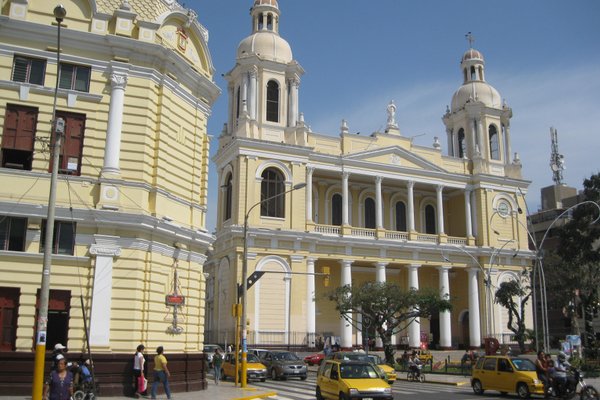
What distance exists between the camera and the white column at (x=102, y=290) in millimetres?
19469

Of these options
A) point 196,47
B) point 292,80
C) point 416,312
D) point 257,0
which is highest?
point 257,0

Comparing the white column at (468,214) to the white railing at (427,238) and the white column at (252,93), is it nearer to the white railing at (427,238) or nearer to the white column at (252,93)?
the white railing at (427,238)

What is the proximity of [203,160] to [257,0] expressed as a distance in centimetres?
3274

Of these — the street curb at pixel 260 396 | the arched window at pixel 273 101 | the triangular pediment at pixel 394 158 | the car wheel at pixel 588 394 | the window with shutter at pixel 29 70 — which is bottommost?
the street curb at pixel 260 396

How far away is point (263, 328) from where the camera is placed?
44.9 metres

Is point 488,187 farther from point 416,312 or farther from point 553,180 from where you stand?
point 553,180

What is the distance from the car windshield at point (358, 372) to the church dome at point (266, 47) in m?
35.5

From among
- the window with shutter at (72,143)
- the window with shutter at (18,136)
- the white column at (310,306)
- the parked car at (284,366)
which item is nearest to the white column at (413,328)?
the white column at (310,306)

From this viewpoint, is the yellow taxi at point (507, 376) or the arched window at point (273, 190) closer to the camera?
the yellow taxi at point (507, 376)

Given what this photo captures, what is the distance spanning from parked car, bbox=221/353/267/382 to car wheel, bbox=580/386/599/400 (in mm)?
15048

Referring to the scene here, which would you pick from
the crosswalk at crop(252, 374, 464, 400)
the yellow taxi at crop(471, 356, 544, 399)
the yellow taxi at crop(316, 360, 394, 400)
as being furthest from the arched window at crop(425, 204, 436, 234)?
the yellow taxi at crop(316, 360, 394, 400)

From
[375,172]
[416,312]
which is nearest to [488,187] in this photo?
[375,172]

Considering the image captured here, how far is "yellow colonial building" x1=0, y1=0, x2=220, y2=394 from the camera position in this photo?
19297 millimetres

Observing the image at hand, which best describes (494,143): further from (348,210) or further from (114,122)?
(114,122)
